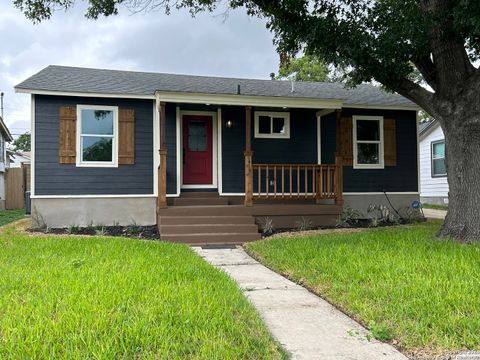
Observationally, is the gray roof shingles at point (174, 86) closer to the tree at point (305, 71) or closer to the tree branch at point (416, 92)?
the tree branch at point (416, 92)

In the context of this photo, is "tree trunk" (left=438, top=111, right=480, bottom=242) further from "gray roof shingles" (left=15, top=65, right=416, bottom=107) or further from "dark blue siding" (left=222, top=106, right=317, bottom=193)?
"dark blue siding" (left=222, top=106, right=317, bottom=193)

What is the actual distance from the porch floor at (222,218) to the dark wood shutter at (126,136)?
1490 mm

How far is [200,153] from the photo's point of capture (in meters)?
9.77

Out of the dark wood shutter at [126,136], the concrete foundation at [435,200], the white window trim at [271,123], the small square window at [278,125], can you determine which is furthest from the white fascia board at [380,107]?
the concrete foundation at [435,200]

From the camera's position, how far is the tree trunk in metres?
6.05

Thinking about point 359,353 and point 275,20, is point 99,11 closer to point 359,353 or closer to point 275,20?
point 275,20

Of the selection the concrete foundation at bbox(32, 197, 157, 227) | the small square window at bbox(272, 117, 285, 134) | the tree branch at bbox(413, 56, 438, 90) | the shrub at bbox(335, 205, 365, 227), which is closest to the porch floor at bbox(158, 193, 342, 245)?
the shrub at bbox(335, 205, 365, 227)

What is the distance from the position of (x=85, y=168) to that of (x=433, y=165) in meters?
14.0

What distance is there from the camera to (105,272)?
162 inches

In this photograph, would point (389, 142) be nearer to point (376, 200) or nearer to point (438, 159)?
point (376, 200)

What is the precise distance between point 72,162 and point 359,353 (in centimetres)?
784

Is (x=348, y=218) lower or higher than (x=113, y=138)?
lower

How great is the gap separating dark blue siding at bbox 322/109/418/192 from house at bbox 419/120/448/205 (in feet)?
20.1

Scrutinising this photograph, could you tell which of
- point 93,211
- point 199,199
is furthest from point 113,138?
point 199,199
